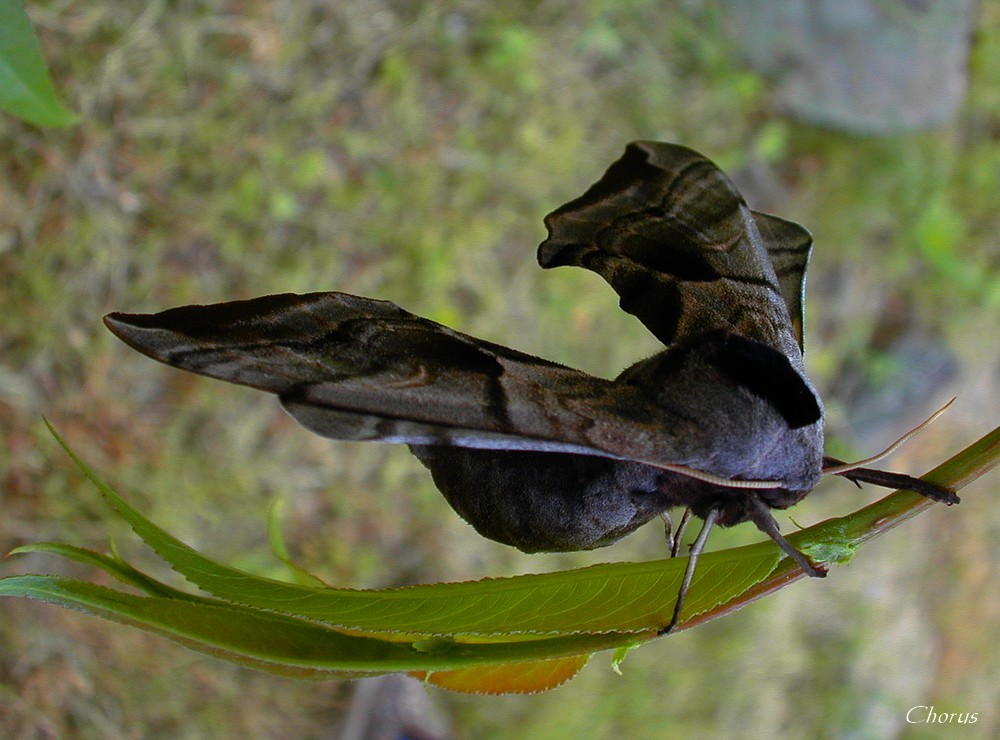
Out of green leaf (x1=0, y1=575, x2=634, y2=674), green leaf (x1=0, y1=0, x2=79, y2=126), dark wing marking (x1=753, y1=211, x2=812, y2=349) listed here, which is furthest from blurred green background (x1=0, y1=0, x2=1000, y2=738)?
green leaf (x1=0, y1=0, x2=79, y2=126)

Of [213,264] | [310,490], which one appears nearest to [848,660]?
[310,490]

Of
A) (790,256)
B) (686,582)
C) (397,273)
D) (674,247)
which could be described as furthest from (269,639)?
(397,273)

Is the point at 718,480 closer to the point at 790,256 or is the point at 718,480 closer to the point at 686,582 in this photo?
the point at 686,582

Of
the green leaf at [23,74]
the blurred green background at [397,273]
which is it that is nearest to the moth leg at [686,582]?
the blurred green background at [397,273]

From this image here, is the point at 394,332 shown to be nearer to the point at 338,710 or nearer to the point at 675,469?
the point at 675,469

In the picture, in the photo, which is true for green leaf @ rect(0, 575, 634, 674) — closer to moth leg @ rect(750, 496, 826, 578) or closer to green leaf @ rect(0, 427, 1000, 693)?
green leaf @ rect(0, 427, 1000, 693)
